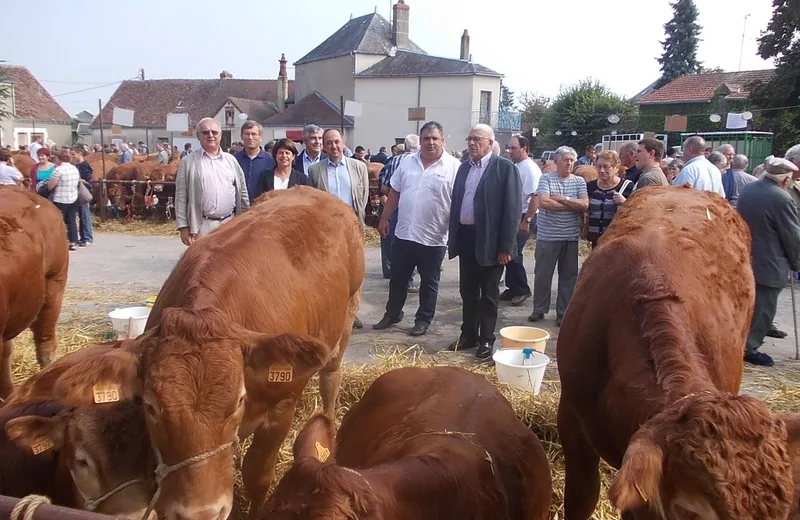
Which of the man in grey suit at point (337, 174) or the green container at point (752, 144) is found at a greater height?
the green container at point (752, 144)

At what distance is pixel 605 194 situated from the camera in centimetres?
653

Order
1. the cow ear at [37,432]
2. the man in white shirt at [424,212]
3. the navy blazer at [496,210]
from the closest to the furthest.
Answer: the cow ear at [37,432]
the navy blazer at [496,210]
the man in white shirt at [424,212]

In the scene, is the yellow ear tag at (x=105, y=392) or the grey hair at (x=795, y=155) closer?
the yellow ear tag at (x=105, y=392)

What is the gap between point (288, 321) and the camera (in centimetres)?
332

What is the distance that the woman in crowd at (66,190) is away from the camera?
1132 centimetres

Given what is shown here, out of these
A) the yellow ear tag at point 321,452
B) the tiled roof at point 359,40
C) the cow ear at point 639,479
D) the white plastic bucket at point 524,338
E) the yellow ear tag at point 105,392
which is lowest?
the white plastic bucket at point 524,338

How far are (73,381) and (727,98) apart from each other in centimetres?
3810

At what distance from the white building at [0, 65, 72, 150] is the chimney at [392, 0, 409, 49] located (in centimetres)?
2575

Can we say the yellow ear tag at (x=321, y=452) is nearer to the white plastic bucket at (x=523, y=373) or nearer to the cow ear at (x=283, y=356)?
the cow ear at (x=283, y=356)

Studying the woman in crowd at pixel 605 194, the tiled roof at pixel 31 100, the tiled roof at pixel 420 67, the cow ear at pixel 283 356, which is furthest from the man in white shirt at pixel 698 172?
the tiled roof at pixel 31 100

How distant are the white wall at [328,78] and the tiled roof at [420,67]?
1.46 meters

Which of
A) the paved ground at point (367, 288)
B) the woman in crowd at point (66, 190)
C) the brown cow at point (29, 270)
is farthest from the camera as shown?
the woman in crowd at point (66, 190)

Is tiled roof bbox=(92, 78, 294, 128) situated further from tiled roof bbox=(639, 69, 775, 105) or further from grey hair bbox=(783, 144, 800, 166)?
grey hair bbox=(783, 144, 800, 166)

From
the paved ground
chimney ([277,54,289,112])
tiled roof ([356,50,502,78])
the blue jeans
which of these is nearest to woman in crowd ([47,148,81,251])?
the blue jeans
